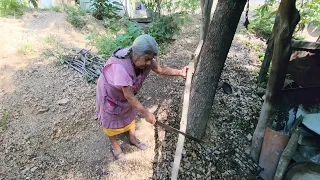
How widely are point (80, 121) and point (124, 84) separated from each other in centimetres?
145

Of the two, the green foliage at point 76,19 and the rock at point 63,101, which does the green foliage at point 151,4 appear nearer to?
the green foliage at point 76,19

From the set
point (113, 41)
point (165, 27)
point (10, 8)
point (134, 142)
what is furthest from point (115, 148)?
point (10, 8)

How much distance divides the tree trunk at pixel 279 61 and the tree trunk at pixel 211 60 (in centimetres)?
39

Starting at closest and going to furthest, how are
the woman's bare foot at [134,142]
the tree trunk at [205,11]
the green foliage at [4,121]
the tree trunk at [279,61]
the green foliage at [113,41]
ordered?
the tree trunk at [279,61] → the woman's bare foot at [134,142] → the green foliage at [4,121] → the tree trunk at [205,11] → the green foliage at [113,41]

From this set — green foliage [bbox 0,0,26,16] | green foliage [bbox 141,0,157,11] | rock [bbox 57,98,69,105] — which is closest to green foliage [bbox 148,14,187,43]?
green foliage [bbox 141,0,157,11]

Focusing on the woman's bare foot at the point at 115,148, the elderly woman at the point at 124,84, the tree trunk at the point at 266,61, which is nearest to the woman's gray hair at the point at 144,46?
the elderly woman at the point at 124,84

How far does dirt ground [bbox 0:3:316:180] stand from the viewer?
281 centimetres

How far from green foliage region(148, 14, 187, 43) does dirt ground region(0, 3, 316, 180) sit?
51cm

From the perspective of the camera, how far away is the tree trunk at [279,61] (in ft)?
7.64

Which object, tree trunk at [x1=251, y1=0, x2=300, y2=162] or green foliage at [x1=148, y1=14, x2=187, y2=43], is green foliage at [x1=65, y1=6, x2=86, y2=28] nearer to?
→ green foliage at [x1=148, y1=14, x2=187, y2=43]

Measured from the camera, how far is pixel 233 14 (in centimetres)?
246

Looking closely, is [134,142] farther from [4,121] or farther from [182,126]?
[4,121]

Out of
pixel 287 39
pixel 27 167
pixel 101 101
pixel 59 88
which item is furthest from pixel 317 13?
pixel 27 167

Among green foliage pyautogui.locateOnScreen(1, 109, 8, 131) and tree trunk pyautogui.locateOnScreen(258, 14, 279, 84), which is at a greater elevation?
tree trunk pyautogui.locateOnScreen(258, 14, 279, 84)
